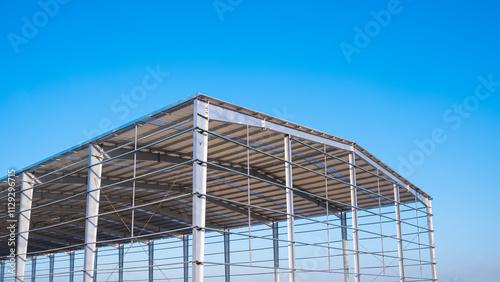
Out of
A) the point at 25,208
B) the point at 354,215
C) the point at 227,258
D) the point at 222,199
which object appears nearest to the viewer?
the point at 222,199

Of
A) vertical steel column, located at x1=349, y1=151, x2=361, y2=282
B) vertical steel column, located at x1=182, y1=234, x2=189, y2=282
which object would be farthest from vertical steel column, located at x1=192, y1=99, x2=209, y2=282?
vertical steel column, located at x1=182, y1=234, x2=189, y2=282

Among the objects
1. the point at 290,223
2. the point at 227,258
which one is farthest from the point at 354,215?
the point at 227,258

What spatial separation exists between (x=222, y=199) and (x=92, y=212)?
342 inches

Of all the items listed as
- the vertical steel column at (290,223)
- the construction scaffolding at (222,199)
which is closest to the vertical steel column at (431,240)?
the construction scaffolding at (222,199)

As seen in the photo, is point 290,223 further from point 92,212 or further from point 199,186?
point 92,212

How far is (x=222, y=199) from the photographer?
762 inches

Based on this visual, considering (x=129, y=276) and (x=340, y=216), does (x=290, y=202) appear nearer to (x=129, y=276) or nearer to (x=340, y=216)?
(x=340, y=216)

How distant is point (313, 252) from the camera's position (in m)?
43.5

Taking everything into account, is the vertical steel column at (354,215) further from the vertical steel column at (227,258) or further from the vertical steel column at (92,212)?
the vertical steel column at (227,258)

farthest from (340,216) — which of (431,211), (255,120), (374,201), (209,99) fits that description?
(209,99)

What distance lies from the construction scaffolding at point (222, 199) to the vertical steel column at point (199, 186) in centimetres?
4

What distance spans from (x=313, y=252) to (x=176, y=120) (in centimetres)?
2464

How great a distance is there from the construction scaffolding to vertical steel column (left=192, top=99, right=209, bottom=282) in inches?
1.6

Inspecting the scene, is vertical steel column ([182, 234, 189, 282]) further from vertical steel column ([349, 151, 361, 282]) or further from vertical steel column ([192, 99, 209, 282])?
vertical steel column ([192, 99, 209, 282])
